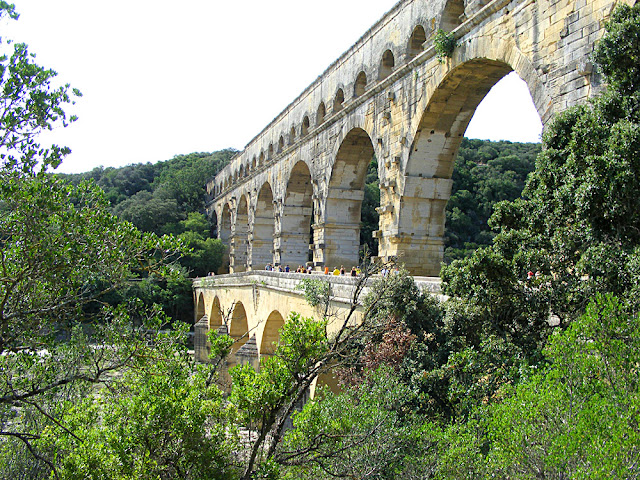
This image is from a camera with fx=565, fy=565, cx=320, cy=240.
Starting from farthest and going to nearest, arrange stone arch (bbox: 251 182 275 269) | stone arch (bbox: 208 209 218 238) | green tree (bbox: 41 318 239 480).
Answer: stone arch (bbox: 208 209 218 238) → stone arch (bbox: 251 182 275 269) → green tree (bbox: 41 318 239 480)

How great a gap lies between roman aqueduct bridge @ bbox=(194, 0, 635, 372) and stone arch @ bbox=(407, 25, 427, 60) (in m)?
0.03

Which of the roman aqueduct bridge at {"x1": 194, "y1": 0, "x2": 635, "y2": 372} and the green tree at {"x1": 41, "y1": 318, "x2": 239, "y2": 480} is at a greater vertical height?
the roman aqueduct bridge at {"x1": 194, "y1": 0, "x2": 635, "y2": 372}

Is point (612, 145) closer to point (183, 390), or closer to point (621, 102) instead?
point (621, 102)

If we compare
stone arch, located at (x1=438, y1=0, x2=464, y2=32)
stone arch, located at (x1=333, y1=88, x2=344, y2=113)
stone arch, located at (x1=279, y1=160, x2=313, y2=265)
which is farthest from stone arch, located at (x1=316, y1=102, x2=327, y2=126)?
stone arch, located at (x1=438, y1=0, x2=464, y2=32)

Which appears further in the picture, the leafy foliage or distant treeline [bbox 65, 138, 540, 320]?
distant treeline [bbox 65, 138, 540, 320]

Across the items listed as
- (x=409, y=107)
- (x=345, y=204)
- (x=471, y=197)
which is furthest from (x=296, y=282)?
(x=471, y=197)

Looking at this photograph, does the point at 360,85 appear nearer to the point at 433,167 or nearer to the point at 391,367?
the point at 433,167

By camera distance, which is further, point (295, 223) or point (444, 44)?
point (295, 223)

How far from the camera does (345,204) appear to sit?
54.0 feet

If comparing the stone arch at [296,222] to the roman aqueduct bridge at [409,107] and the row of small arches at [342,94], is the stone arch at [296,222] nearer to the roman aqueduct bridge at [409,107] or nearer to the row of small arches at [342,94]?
the roman aqueduct bridge at [409,107]

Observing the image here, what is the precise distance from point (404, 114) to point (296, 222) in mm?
9539

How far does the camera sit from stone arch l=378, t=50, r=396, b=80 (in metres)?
13.8

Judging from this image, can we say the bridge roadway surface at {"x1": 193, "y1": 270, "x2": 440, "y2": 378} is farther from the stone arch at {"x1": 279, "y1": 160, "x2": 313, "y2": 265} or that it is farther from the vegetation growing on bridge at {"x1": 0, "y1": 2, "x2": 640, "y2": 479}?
the stone arch at {"x1": 279, "y1": 160, "x2": 313, "y2": 265}

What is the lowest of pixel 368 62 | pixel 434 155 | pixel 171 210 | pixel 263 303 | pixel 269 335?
pixel 269 335
